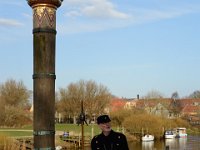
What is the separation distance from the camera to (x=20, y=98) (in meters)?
74.4

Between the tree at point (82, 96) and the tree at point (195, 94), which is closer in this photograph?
the tree at point (82, 96)

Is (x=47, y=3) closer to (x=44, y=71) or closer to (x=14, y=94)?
(x=44, y=71)

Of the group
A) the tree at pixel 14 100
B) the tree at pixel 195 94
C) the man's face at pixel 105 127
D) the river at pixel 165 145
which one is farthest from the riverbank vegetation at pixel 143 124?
the tree at pixel 195 94

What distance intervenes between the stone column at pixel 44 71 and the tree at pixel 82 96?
74.5m

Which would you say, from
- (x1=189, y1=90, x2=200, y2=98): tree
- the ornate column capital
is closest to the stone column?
the ornate column capital

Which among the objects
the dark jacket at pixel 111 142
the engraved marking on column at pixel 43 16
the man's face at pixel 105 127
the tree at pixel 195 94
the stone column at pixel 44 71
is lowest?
the dark jacket at pixel 111 142

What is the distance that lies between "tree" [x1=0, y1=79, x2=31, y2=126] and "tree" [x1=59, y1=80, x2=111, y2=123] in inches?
361

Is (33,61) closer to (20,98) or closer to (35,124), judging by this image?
(35,124)

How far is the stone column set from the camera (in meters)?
4.52

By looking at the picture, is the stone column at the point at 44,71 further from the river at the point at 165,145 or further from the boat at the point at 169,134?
the boat at the point at 169,134

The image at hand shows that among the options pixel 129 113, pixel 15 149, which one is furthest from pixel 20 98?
pixel 15 149

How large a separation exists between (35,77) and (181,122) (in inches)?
3111

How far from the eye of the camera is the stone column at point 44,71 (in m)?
4.52

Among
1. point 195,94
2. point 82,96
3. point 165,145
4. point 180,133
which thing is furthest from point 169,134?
point 195,94
